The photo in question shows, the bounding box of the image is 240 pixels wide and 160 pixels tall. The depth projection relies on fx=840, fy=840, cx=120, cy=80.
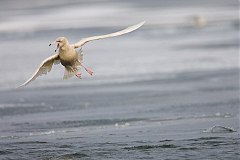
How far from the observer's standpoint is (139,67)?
62.0ft

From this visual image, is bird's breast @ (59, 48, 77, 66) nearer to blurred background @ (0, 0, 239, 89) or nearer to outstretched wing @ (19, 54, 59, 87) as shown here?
outstretched wing @ (19, 54, 59, 87)

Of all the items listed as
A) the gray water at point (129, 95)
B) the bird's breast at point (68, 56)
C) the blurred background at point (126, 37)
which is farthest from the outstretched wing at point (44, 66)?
the blurred background at point (126, 37)

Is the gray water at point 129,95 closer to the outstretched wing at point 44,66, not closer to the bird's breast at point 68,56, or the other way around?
the outstretched wing at point 44,66

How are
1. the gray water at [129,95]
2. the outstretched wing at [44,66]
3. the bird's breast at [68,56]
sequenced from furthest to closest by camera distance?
the outstretched wing at [44,66] → the bird's breast at [68,56] → the gray water at [129,95]

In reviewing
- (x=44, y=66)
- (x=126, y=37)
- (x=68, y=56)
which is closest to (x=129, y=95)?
(x=44, y=66)

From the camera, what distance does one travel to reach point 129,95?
1527 cm

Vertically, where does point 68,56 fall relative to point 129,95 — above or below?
above

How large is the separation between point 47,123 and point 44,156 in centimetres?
276

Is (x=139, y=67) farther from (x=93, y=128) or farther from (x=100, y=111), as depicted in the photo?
(x=93, y=128)

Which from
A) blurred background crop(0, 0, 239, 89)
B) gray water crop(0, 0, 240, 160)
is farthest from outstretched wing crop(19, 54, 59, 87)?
blurred background crop(0, 0, 239, 89)

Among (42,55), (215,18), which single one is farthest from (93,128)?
(215,18)

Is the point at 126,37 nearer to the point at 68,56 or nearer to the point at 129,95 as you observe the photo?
the point at 129,95

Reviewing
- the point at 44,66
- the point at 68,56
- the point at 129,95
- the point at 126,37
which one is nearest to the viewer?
the point at 68,56

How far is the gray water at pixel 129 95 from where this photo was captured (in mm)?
10562
